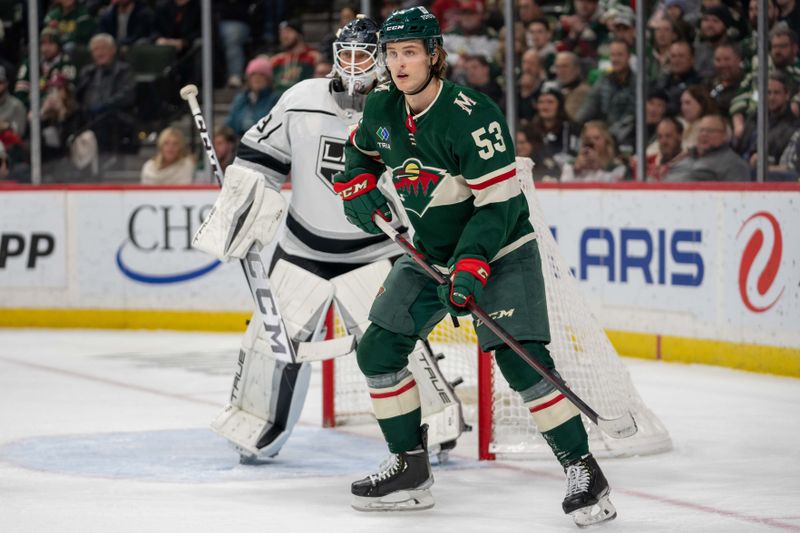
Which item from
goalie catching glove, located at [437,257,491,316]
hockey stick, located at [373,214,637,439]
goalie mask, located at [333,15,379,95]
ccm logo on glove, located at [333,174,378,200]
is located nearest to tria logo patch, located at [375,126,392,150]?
ccm logo on glove, located at [333,174,378,200]

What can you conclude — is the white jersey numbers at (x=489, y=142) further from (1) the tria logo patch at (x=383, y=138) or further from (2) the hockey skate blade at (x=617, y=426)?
(2) the hockey skate blade at (x=617, y=426)

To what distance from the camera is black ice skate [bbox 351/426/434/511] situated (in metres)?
4.00

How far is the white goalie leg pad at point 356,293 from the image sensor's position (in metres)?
4.70

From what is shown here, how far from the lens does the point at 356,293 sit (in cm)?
471

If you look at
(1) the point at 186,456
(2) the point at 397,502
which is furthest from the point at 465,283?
(1) the point at 186,456

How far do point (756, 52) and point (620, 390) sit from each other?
2.74 metres

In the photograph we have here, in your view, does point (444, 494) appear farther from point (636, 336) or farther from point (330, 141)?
point (636, 336)

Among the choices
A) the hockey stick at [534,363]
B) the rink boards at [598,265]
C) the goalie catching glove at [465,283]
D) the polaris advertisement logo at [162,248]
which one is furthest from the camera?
the polaris advertisement logo at [162,248]

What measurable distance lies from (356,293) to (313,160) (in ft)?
1.42

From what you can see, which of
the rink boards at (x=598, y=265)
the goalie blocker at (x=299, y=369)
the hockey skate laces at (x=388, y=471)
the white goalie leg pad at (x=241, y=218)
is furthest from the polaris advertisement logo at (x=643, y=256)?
the hockey skate laces at (x=388, y=471)

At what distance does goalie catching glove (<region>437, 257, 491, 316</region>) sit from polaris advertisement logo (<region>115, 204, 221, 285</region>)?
5025mm

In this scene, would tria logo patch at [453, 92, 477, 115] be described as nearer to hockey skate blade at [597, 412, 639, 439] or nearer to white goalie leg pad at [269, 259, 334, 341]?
hockey skate blade at [597, 412, 639, 439]

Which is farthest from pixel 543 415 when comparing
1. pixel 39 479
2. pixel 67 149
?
pixel 67 149

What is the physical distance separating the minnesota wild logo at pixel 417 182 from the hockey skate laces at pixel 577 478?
747 millimetres
